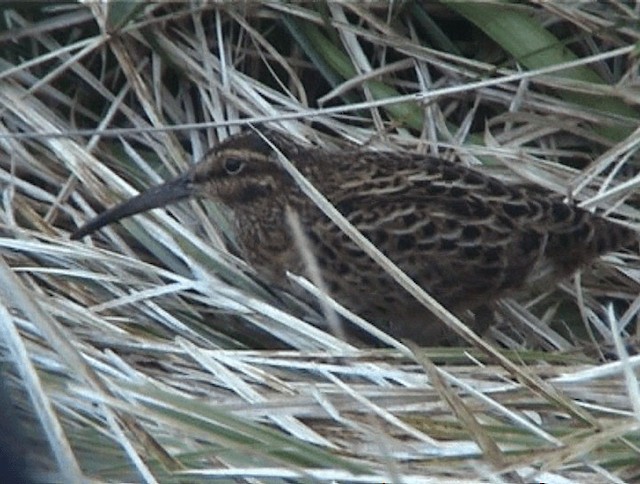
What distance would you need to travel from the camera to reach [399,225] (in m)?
3.60

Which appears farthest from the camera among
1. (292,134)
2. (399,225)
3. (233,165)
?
(292,134)

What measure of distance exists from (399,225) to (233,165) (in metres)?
0.40

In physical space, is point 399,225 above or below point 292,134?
below

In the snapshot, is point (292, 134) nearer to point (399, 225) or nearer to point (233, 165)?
point (233, 165)

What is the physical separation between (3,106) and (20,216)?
0.29m

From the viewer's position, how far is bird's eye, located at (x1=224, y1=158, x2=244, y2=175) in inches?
149

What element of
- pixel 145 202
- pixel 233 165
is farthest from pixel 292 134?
→ pixel 145 202

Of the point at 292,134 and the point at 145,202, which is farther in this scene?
the point at 292,134

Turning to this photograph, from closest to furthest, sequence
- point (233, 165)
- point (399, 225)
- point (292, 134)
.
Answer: point (399, 225)
point (233, 165)
point (292, 134)

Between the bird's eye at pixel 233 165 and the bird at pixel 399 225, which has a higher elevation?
the bird's eye at pixel 233 165

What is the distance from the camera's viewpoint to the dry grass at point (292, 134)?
3.23 m

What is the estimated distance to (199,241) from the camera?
12.5 feet

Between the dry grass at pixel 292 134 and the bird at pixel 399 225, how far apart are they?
95 millimetres

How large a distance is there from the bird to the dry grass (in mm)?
95
